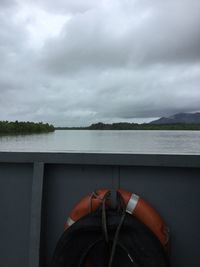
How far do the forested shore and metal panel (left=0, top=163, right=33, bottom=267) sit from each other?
7129 centimetres

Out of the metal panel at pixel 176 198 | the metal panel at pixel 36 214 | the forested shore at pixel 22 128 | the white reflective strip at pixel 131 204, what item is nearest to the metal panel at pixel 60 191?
the metal panel at pixel 36 214

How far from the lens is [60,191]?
2.23 meters

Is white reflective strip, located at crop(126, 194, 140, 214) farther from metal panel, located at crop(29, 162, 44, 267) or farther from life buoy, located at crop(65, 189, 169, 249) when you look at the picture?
metal panel, located at crop(29, 162, 44, 267)

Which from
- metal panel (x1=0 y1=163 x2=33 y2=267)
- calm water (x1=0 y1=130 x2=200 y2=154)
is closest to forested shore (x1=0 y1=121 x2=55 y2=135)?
calm water (x1=0 y1=130 x2=200 y2=154)

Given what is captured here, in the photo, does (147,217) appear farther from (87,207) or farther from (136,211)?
(87,207)

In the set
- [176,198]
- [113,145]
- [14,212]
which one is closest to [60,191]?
[14,212]

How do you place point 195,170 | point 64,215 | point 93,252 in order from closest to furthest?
point 93,252 < point 195,170 < point 64,215

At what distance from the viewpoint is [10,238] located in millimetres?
2275

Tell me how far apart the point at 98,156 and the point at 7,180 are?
2.21ft

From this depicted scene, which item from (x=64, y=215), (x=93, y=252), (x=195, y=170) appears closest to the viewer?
(x=93, y=252)

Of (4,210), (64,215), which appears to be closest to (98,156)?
(64,215)

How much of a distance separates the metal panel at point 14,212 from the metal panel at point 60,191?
0.13m

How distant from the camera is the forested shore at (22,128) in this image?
74.6 meters

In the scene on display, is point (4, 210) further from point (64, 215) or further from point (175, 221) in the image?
point (175, 221)
